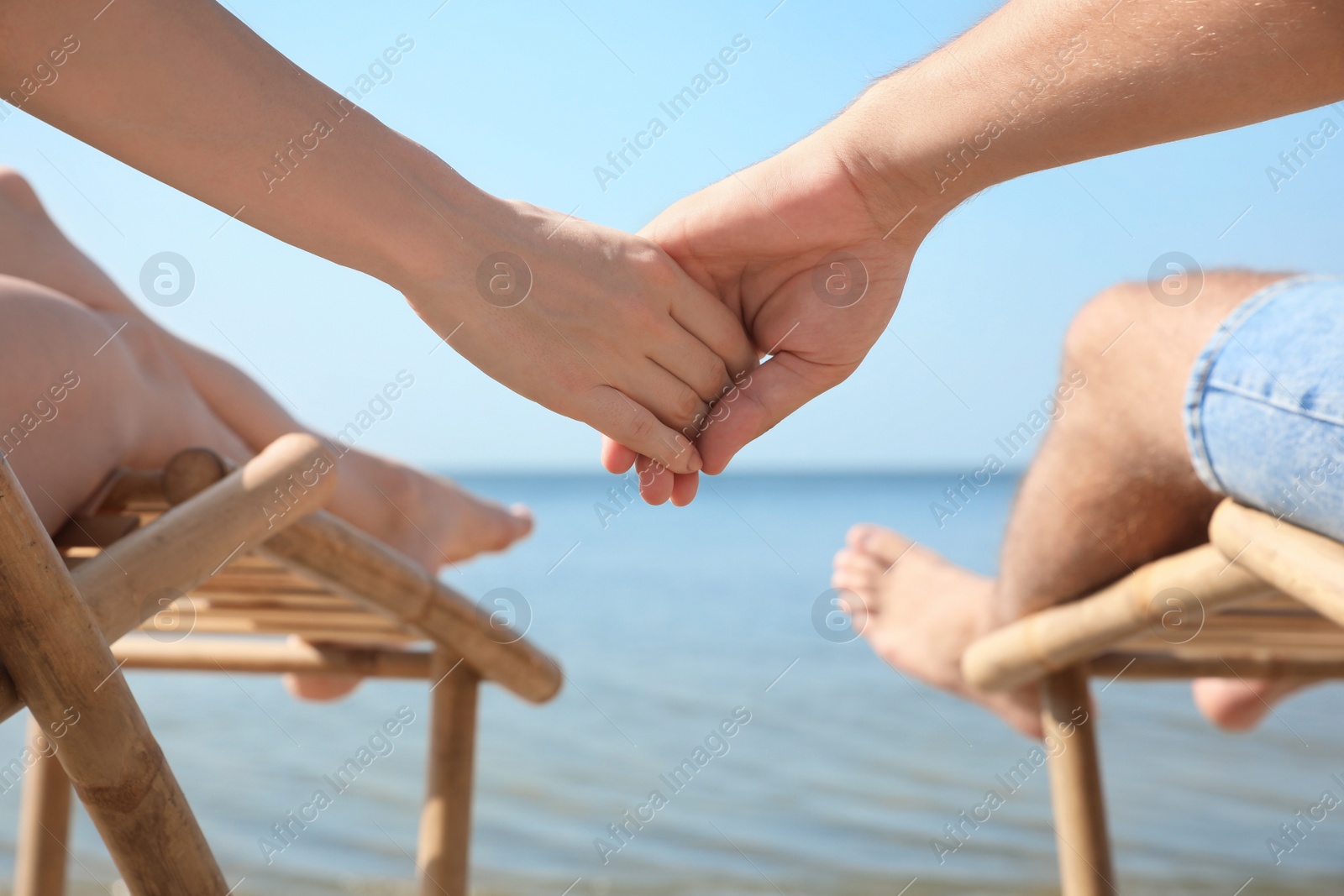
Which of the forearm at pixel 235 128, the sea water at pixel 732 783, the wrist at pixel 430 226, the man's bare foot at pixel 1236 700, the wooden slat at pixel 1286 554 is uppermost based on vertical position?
the forearm at pixel 235 128

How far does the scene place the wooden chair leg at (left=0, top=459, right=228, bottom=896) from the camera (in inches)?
18.2

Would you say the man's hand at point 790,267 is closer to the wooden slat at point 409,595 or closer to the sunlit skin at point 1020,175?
the sunlit skin at point 1020,175

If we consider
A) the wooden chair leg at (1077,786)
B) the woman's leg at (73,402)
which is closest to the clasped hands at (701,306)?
the woman's leg at (73,402)

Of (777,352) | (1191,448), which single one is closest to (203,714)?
(777,352)

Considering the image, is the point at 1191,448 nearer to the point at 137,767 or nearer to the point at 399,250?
the point at 399,250

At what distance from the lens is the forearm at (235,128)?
590 millimetres

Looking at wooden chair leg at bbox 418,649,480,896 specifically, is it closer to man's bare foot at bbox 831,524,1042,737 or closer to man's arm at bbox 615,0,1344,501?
man's arm at bbox 615,0,1344,501

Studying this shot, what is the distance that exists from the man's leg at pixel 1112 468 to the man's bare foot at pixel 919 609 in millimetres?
35

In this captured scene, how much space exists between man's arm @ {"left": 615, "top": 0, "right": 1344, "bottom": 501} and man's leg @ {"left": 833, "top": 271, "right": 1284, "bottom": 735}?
0.81 feet

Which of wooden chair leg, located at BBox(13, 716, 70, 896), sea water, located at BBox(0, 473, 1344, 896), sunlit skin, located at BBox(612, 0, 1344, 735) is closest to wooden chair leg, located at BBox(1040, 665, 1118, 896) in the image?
sunlit skin, located at BBox(612, 0, 1344, 735)

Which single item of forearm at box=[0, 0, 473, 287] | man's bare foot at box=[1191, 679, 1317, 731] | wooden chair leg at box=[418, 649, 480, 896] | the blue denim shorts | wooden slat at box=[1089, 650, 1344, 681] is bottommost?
man's bare foot at box=[1191, 679, 1317, 731]

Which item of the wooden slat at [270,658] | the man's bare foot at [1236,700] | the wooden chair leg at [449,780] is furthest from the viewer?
the man's bare foot at [1236,700]

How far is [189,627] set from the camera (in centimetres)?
124

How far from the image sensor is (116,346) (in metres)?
0.90
